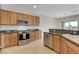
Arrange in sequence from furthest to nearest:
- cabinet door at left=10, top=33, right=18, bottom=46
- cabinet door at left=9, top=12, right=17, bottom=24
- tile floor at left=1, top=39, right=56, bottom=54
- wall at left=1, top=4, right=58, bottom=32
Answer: cabinet door at left=9, top=12, right=17, bottom=24 < cabinet door at left=10, top=33, right=18, bottom=46 < wall at left=1, top=4, right=58, bottom=32 < tile floor at left=1, top=39, right=56, bottom=54

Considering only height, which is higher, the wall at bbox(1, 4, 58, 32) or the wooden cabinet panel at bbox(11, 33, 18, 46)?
the wall at bbox(1, 4, 58, 32)

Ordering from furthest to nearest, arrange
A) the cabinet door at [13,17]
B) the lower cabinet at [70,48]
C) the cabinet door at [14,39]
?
1. the cabinet door at [13,17]
2. the cabinet door at [14,39]
3. the lower cabinet at [70,48]

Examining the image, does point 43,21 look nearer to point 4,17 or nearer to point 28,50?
point 28,50

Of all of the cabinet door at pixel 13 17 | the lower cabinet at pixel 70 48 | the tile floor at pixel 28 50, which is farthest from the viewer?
the cabinet door at pixel 13 17

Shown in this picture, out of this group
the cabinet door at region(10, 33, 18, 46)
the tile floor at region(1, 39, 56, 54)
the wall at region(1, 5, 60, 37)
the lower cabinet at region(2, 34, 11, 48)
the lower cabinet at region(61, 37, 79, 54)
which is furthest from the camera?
the cabinet door at region(10, 33, 18, 46)

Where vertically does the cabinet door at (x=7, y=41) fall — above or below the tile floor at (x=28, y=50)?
above

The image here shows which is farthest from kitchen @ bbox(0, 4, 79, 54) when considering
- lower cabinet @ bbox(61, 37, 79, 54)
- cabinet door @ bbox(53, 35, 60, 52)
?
lower cabinet @ bbox(61, 37, 79, 54)


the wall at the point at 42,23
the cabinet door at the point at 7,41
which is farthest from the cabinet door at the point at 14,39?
the wall at the point at 42,23

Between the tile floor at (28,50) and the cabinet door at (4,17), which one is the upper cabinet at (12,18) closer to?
the cabinet door at (4,17)

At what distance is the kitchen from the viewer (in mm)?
3164

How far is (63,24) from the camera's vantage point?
3418 mm

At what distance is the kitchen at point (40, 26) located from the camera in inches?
125

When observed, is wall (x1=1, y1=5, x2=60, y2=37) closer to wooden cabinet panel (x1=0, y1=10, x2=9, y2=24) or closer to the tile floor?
wooden cabinet panel (x1=0, y1=10, x2=9, y2=24)
